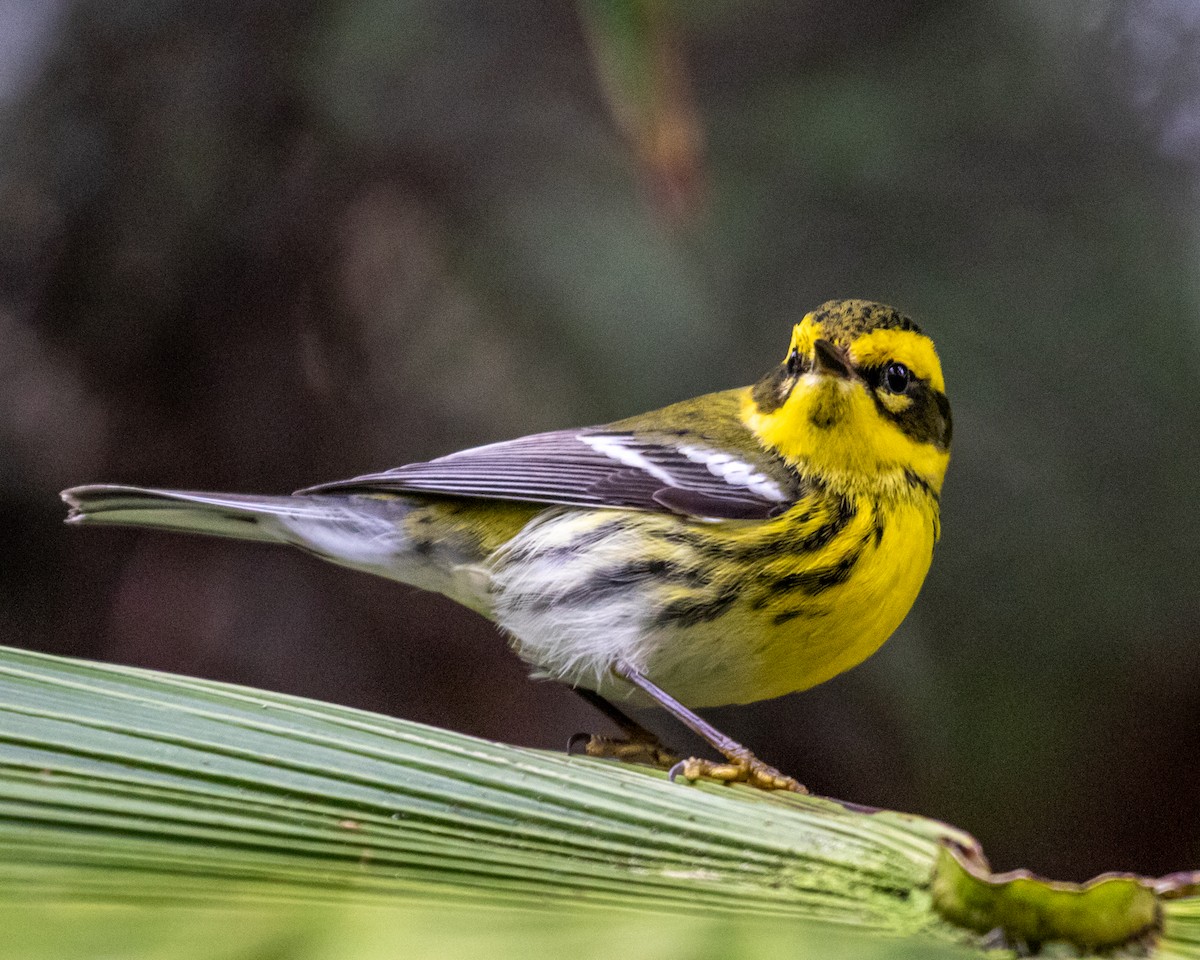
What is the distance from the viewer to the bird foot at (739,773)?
1.04 metres

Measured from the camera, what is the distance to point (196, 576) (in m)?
1.87

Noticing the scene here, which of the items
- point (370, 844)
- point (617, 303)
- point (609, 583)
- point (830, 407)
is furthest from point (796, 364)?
point (370, 844)

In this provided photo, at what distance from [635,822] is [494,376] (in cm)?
130

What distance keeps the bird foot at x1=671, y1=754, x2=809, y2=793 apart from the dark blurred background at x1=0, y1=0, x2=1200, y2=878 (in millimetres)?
748

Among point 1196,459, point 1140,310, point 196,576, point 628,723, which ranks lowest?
point 628,723

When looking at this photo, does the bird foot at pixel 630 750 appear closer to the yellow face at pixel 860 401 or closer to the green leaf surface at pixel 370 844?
the yellow face at pixel 860 401

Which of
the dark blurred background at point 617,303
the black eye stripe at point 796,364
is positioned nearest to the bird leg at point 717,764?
the black eye stripe at point 796,364

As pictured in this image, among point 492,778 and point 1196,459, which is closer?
point 492,778

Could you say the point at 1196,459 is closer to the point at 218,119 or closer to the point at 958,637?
the point at 958,637

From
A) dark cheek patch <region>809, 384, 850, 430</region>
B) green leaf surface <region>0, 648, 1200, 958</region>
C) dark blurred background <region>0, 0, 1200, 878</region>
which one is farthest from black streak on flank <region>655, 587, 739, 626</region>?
dark blurred background <region>0, 0, 1200, 878</region>

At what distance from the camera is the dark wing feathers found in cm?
133

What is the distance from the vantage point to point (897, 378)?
1326mm

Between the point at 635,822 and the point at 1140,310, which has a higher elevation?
the point at 1140,310

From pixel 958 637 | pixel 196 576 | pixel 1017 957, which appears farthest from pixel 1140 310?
pixel 196 576
